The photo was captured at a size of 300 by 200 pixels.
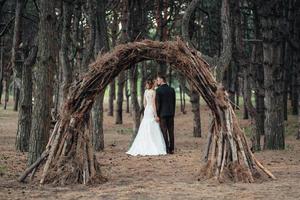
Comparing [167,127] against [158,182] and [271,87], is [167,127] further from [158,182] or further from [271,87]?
[158,182]

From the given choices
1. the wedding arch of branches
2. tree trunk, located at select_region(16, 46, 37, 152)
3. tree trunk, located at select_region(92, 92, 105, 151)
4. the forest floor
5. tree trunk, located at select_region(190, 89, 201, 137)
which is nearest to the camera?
the forest floor

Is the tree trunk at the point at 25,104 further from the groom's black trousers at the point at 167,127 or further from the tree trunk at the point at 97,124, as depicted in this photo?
the groom's black trousers at the point at 167,127

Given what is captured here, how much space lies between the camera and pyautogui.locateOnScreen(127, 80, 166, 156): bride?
579 inches

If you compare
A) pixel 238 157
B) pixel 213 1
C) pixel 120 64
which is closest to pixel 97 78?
pixel 120 64

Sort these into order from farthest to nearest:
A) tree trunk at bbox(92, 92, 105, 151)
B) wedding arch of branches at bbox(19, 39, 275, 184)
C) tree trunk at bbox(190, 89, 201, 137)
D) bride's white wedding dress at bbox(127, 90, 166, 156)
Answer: tree trunk at bbox(190, 89, 201, 137), tree trunk at bbox(92, 92, 105, 151), bride's white wedding dress at bbox(127, 90, 166, 156), wedding arch of branches at bbox(19, 39, 275, 184)

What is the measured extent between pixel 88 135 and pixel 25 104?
17.3ft

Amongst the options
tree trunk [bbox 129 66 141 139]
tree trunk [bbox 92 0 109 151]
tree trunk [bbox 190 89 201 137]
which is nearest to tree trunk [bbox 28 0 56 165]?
tree trunk [bbox 92 0 109 151]

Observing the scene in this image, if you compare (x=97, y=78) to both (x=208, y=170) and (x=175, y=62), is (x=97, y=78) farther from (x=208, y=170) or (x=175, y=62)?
(x=208, y=170)

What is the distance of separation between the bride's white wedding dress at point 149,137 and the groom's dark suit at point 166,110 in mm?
192

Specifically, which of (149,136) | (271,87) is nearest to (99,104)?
(149,136)

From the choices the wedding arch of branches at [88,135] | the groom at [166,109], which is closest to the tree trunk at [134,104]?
the groom at [166,109]

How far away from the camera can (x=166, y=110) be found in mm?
14758

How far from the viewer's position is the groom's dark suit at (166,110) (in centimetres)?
1477

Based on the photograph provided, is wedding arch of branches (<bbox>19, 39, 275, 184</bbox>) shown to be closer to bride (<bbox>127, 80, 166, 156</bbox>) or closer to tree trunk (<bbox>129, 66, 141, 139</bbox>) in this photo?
bride (<bbox>127, 80, 166, 156</bbox>)
